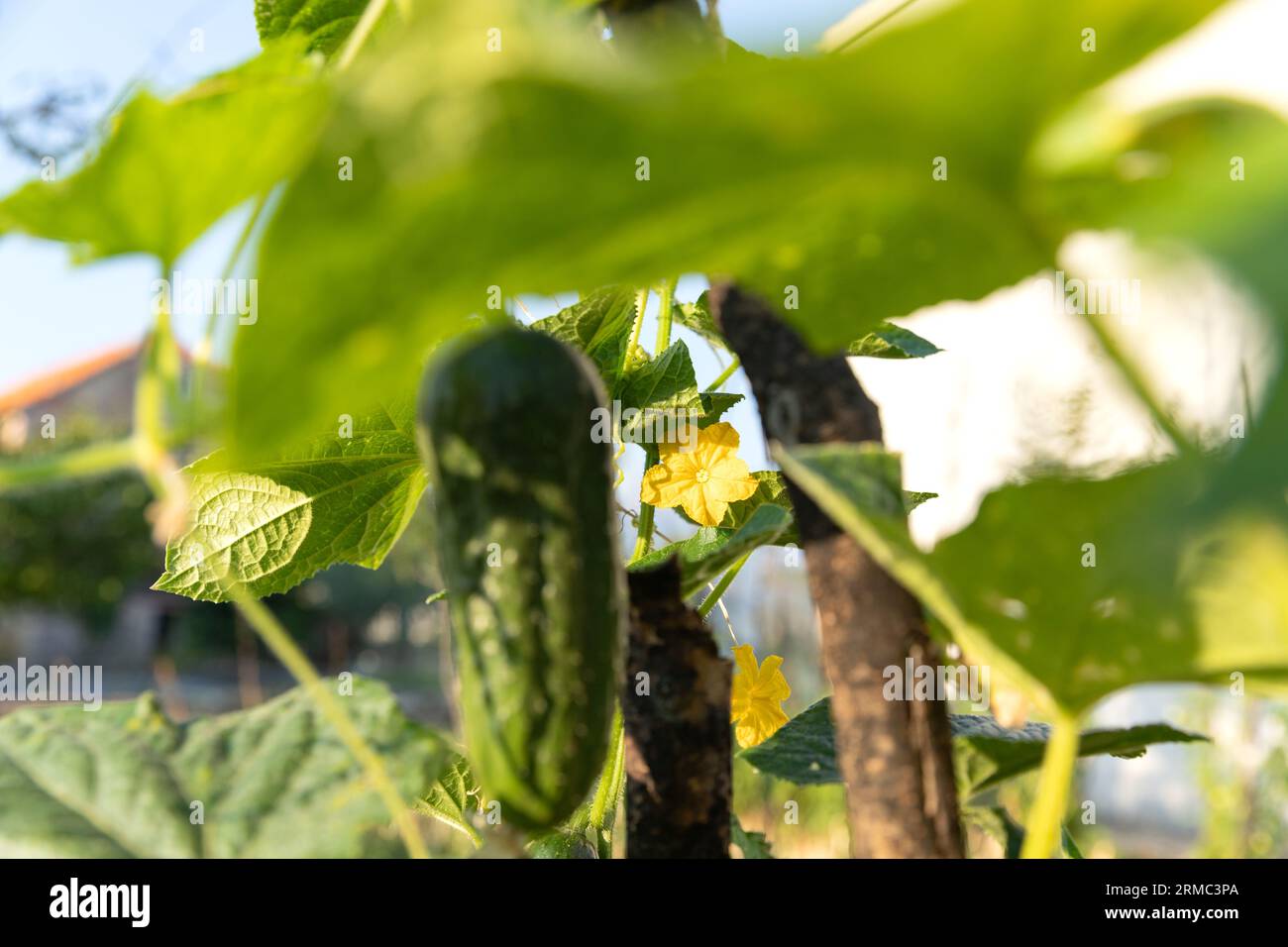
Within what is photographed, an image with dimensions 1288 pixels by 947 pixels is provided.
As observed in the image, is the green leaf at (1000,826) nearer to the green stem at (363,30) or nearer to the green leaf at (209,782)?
the green leaf at (209,782)

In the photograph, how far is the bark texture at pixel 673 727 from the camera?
0.45 meters

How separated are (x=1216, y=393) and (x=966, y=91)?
11 cm

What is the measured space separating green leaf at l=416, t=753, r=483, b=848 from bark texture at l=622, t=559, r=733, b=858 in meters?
→ 0.25

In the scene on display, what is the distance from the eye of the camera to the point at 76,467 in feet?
1.11

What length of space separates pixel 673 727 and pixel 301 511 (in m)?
0.32

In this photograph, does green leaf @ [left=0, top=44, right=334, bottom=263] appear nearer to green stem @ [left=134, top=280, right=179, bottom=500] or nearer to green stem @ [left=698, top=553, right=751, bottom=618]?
green stem @ [left=134, top=280, right=179, bottom=500]

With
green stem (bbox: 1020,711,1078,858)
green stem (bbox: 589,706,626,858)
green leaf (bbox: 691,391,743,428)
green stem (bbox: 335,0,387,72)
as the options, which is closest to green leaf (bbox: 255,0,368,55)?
green stem (bbox: 335,0,387,72)

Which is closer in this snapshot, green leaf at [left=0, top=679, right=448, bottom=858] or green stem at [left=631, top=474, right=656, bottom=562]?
green leaf at [left=0, top=679, right=448, bottom=858]

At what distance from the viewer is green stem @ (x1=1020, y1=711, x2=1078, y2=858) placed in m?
0.35

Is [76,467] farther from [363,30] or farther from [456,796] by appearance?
[456,796]

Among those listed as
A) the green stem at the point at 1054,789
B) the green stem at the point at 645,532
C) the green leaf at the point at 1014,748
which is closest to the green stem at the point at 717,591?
the green stem at the point at 645,532

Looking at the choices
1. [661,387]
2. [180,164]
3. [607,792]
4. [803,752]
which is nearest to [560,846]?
[607,792]

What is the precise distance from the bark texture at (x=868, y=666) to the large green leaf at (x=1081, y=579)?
0.12 feet

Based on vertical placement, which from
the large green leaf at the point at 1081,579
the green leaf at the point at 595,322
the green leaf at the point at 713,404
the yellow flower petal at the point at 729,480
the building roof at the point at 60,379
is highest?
the building roof at the point at 60,379
